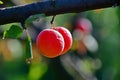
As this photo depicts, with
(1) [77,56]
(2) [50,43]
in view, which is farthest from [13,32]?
(1) [77,56]

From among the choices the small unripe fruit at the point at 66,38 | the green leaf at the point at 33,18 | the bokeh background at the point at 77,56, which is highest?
the green leaf at the point at 33,18

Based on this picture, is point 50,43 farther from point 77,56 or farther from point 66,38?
point 77,56

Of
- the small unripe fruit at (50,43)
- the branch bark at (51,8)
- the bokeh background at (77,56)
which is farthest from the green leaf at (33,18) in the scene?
the bokeh background at (77,56)

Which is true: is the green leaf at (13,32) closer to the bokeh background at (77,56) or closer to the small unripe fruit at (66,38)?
the small unripe fruit at (66,38)

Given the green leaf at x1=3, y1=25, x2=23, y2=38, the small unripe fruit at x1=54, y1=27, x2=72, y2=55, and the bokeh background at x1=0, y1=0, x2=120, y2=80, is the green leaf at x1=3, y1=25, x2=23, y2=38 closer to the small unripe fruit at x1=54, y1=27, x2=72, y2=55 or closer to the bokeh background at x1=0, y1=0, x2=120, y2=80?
the small unripe fruit at x1=54, y1=27, x2=72, y2=55

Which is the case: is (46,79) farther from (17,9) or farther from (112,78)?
(17,9)

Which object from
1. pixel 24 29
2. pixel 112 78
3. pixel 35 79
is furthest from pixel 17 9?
pixel 112 78

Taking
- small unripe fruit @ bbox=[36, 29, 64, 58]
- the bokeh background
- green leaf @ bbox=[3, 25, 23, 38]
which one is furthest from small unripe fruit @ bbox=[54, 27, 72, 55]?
the bokeh background
